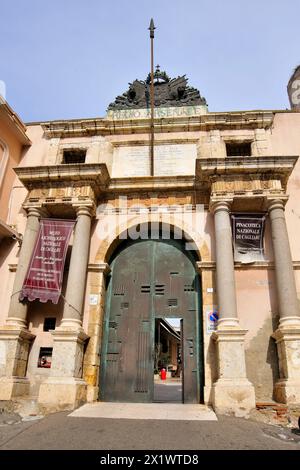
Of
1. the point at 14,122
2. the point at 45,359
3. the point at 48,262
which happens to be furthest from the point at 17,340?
the point at 14,122

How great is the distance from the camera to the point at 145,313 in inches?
339

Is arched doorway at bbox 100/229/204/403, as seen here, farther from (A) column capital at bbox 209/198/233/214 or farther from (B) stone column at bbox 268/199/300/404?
(B) stone column at bbox 268/199/300/404

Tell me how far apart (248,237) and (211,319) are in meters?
2.39

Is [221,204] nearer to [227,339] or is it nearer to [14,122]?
[227,339]

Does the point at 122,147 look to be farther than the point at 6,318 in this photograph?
Yes

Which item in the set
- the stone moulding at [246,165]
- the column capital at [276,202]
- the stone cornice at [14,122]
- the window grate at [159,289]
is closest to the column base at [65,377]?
the window grate at [159,289]

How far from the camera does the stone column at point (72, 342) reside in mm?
6637

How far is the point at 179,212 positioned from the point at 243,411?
5.21 m

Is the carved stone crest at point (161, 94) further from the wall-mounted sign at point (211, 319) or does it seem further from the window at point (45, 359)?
the window at point (45, 359)

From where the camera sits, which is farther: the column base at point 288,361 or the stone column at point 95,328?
the stone column at point 95,328

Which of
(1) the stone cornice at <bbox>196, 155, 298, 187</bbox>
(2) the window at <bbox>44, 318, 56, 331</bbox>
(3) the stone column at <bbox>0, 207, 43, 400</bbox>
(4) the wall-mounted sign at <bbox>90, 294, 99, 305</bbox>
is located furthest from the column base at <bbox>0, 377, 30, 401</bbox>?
(1) the stone cornice at <bbox>196, 155, 298, 187</bbox>

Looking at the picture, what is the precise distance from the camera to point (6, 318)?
817cm
